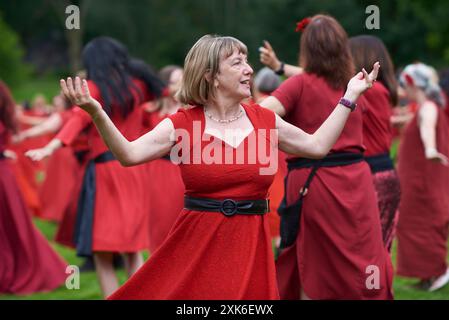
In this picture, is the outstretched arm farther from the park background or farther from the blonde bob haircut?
the park background

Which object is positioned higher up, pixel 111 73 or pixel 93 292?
pixel 111 73

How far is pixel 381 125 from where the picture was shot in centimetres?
632

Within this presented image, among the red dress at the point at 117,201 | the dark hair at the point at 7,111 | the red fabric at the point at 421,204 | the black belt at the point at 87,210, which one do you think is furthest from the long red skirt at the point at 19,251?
the red fabric at the point at 421,204

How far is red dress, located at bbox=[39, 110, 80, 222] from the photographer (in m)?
13.8

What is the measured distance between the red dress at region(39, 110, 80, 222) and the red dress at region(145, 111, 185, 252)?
5784mm

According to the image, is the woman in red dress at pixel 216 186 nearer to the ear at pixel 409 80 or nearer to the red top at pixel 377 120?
the red top at pixel 377 120

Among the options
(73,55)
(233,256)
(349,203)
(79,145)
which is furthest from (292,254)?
(73,55)

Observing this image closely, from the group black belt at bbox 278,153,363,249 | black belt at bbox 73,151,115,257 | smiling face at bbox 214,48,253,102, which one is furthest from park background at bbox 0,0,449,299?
smiling face at bbox 214,48,253,102

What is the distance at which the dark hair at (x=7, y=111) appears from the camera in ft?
26.8

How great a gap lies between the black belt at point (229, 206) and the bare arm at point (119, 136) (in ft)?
0.95

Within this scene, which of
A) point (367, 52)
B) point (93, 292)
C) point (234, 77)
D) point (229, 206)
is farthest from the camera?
point (93, 292)

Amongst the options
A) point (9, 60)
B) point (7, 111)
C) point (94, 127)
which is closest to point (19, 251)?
point (7, 111)

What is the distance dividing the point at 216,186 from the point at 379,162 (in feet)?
8.65

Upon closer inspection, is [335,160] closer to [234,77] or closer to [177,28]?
[234,77]
